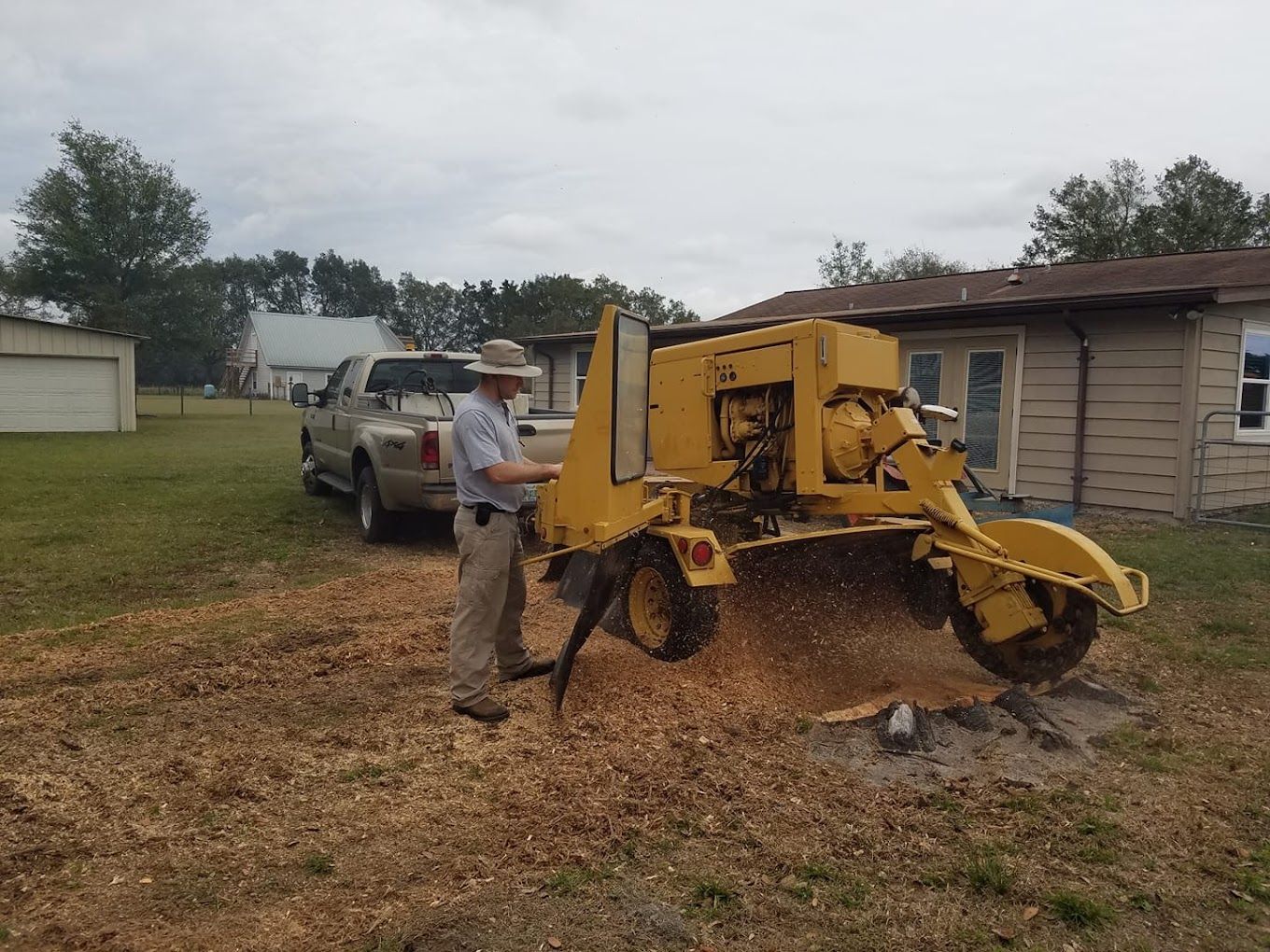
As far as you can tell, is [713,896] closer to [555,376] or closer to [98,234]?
[555,376]

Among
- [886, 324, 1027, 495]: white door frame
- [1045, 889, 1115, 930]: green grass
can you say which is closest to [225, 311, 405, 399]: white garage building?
[886, 324, 1027, 495]: white door frame

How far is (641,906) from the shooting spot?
2914mm

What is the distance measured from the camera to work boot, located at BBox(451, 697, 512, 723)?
4.39 metres

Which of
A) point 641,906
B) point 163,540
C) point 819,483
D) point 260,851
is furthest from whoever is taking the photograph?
point 163,540

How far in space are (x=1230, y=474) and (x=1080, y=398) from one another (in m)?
1.98

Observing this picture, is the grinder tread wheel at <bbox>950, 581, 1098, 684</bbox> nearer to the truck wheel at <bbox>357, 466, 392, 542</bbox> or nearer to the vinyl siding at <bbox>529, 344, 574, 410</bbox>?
the truck wheel at <bbox>357, 466, 392, 542</bbox>

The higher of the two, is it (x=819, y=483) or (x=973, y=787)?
(x=819, y=483)

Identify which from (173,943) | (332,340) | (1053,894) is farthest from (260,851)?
(332,340)

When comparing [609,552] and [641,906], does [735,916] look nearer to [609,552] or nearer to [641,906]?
[641,906]

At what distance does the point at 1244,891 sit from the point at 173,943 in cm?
324

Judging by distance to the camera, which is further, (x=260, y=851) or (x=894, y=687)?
(x=894, y=687)

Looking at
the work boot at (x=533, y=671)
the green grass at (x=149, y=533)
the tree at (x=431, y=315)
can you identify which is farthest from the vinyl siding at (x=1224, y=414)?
the tree at (x=431, y=315)

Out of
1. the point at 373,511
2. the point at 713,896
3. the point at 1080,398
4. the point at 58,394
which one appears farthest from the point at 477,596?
the point at 58,394

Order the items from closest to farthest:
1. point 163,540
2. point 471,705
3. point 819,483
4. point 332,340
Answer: point 471,705, point 819,483, point 163,540, point 332,340
